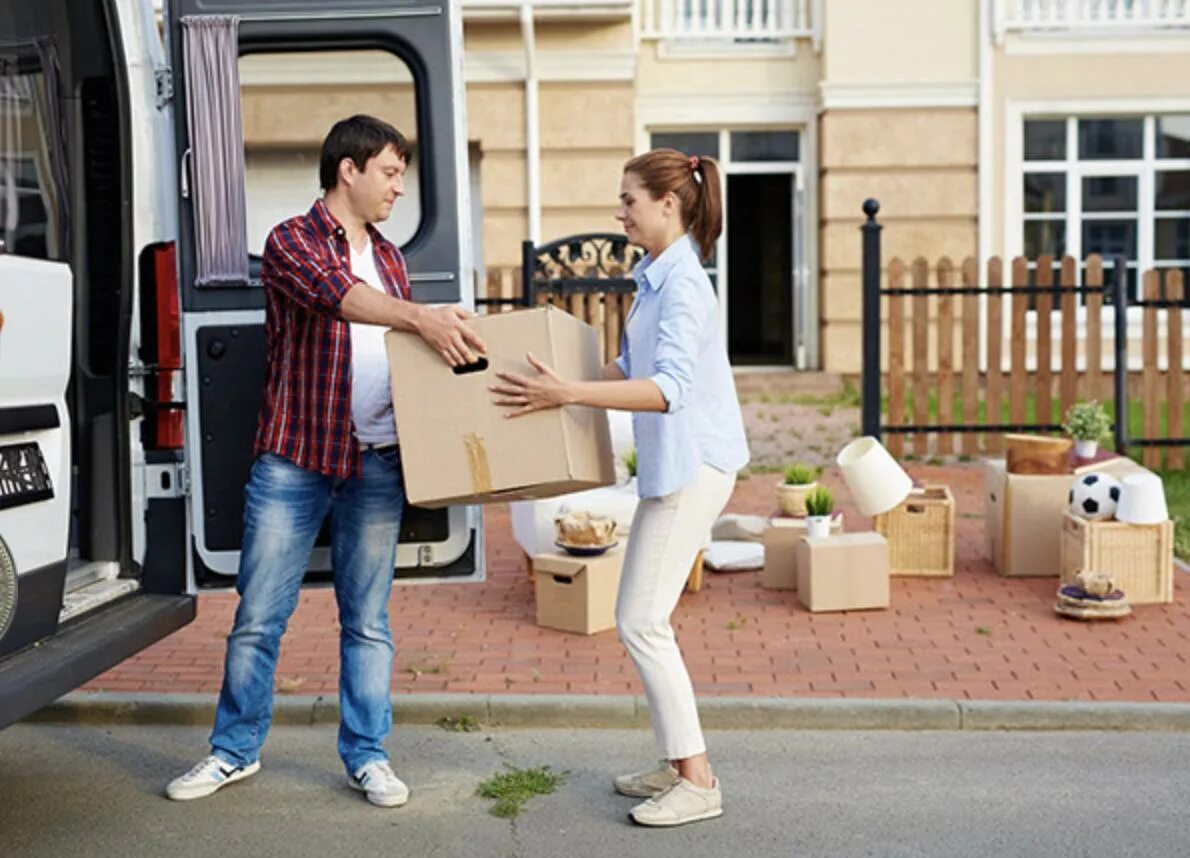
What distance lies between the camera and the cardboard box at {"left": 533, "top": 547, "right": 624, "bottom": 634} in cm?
726

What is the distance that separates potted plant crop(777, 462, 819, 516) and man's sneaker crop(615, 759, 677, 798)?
10.5ft

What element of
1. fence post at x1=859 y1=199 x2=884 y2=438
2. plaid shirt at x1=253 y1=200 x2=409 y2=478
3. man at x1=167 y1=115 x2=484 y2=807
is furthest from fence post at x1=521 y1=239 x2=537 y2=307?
plaid shirt at x1=253 y1=200 x2=409 y2=478

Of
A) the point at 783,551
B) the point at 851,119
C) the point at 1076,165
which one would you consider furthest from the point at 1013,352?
the point at 1076,165

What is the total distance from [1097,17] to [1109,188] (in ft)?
6.10

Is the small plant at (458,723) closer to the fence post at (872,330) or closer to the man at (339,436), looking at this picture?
the man at (339,436)

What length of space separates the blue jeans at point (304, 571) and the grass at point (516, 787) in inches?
15.8

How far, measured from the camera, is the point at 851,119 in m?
17.6

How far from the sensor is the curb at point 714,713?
608cm

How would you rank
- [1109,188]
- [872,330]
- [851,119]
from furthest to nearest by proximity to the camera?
[1109,188] < [851,119] < [872,330]

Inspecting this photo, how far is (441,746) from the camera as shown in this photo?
19.3 ft

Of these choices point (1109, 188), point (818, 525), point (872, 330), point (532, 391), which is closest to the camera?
point (532, 391)

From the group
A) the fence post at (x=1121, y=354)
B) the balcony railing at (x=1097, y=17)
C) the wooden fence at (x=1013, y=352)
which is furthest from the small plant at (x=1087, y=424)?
the balcony railing at (x=1097, y=17)

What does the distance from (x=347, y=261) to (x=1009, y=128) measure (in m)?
14.3

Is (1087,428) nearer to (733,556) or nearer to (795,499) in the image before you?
(795,499)
